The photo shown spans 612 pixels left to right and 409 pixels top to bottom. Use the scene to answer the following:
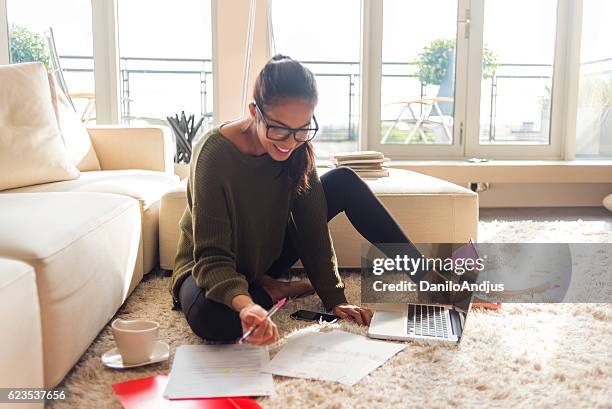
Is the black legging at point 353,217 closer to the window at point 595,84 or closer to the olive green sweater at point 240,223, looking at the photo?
the olive green sweater at point 240,223

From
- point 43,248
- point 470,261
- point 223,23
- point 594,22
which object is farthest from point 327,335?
point 594,22

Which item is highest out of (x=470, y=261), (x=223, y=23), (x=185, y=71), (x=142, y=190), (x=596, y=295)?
(x=223, y=23)

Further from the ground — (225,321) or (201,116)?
(201,116)

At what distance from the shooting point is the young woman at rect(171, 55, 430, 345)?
4.76 ft

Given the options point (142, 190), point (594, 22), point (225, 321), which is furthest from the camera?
point (594, 22)

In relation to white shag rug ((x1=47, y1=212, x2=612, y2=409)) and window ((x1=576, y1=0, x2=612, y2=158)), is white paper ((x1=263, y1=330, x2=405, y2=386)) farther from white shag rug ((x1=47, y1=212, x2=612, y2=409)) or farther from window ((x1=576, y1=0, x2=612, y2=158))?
window ((x1=576, y1=0, x2=612, y2=158))

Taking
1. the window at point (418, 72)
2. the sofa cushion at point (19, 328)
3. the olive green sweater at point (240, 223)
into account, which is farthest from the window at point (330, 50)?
the sofa cushion at point (19, 328)

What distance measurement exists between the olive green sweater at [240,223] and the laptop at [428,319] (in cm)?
17

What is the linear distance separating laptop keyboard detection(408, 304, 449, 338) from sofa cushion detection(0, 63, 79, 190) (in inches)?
57.1

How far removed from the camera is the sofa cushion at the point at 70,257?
3.93 ft

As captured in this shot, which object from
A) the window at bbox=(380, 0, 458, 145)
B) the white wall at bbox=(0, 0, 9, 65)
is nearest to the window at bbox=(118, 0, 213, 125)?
the white wall at bbox=(0, 0, 9, 65)

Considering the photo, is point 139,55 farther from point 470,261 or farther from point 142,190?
point 470,261

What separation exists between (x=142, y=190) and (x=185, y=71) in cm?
221

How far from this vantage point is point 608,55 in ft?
Answer: 14.0
